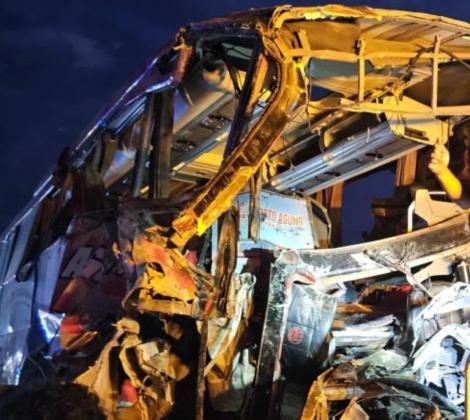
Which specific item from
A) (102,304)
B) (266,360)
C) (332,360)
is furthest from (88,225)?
(332,360)

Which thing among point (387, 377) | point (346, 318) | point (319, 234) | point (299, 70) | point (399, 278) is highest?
point (299, 70)

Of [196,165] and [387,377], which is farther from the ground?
[196,165]

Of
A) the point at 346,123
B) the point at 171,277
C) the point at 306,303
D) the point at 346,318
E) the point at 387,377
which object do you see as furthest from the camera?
the point at 346,123

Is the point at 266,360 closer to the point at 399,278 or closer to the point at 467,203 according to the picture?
the point at 399,278

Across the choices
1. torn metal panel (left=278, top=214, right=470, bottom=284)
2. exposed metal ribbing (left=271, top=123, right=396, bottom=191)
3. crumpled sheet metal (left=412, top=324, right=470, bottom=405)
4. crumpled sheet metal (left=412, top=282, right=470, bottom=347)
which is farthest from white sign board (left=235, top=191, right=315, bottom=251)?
crumpled sheet metal (left=412, top=324, right=470, bottom=405)

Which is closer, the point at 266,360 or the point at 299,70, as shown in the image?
the point at 299,70

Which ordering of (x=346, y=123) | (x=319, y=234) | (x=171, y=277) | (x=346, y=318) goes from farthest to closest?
1. (x=319, y=234)
2. (x=346, y=123)
3. (x=346, y=318)
4. (x=171, y=277)

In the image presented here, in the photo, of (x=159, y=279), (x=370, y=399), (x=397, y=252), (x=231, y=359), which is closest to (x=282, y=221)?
(x=397, y=252)

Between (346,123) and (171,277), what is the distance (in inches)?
150

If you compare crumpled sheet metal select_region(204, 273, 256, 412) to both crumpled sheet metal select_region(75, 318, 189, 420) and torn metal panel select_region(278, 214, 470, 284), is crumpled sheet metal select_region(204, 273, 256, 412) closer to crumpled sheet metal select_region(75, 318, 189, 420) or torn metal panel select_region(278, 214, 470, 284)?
crumpled sheet metal select_region(75, 318, 189, 420)

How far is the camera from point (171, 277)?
4082mm

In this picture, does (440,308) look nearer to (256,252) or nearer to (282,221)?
(256,252)

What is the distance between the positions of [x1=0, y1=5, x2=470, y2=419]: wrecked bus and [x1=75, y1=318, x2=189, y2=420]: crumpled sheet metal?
14 mm

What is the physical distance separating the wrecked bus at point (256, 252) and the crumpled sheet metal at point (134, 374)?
0.05ft
